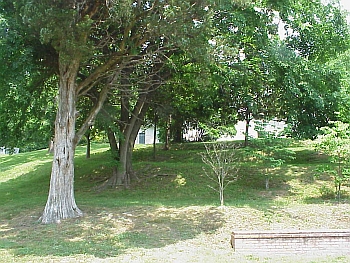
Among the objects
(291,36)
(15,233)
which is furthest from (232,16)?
(15,233)

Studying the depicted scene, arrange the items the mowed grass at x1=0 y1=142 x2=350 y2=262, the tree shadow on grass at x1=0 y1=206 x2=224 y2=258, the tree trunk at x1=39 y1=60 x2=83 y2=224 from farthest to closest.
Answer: the tree trunk at x1=39 y1=60 x2=83 y2=224, the tree shadow on grass at x1=0 y1=206 x2=224 y2=258, the mowed grass at x1=0 y1=142 x2=350 y2=262

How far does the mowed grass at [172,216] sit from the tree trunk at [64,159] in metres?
0.40

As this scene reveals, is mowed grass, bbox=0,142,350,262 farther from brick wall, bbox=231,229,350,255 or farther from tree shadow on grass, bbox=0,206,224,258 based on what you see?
brick wall, bbox=231,229,350,255

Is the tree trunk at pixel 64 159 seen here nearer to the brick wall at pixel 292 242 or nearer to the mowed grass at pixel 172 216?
the mowed grass at pixel 172 216

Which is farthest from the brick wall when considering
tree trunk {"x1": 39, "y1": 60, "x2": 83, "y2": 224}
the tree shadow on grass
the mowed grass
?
tree trunk {"x1": 39, "y1": 60, "x2": 83, "y2": 224}

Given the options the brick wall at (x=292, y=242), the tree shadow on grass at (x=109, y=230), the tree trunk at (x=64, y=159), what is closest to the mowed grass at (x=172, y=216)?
the tree shadow on grass at (x=109, y=230)

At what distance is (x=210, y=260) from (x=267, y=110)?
10.9 m

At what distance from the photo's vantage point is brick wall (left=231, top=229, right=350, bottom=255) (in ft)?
22.5

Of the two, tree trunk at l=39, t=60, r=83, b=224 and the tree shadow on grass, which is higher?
tree trunk at l=39, t=60, r=83, b=224

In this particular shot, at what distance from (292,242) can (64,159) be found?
5.87m

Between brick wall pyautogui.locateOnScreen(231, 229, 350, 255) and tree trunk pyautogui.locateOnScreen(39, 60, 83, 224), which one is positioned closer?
brick wall pyautogui.locateOnScreen(231, 229, 350, 255)

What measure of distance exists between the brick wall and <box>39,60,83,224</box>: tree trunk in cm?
461

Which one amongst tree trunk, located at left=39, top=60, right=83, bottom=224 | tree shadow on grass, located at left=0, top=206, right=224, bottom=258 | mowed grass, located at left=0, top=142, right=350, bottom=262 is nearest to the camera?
mowed grass, located at left=0, top=142, right=350, bottom=262

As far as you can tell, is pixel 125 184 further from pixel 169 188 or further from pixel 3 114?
Answer: pixel 3 114
